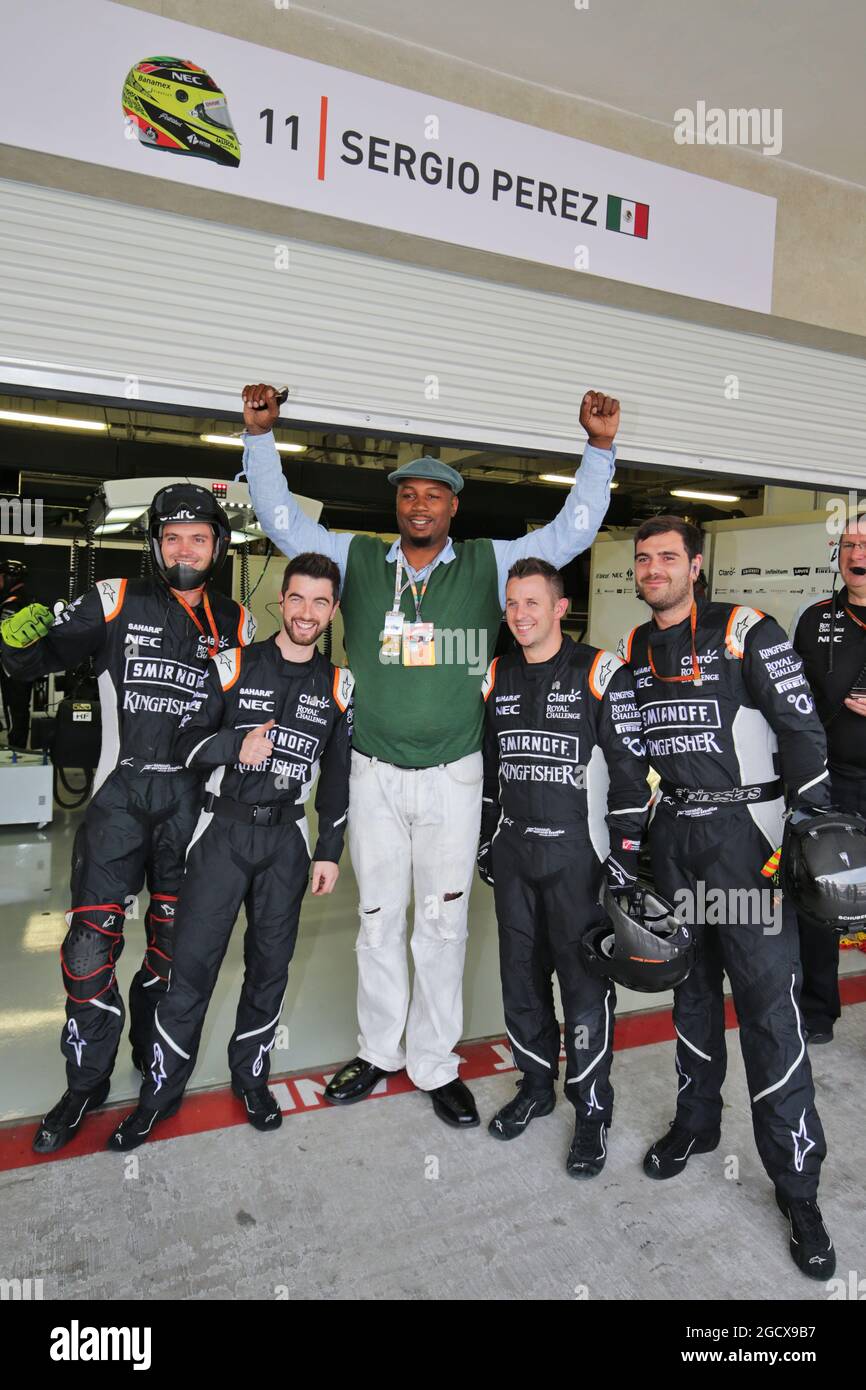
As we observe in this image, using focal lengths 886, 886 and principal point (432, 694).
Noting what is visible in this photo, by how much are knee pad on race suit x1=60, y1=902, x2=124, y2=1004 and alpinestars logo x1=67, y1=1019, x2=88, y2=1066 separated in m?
0.09

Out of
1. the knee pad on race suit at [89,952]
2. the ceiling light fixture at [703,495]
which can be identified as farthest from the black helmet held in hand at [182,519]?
the ceiling light fixture at [703,495]

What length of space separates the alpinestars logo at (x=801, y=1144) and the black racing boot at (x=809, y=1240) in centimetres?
10

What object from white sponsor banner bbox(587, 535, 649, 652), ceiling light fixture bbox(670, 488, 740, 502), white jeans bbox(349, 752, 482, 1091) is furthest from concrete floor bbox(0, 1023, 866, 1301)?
ceiling light fixture bbox(670, 488, 740, 502)

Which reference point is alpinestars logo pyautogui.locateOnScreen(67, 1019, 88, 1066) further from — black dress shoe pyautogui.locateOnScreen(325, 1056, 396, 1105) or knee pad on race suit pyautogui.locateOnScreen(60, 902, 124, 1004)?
black dress shoe pyautogui.locateOnScreen(325, 1056, 396, 1105)

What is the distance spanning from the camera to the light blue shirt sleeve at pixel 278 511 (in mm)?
2830

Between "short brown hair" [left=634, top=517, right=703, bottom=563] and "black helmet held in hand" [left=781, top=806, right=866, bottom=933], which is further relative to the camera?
"short brown hair" [left=634, top=517, right=703, bottom=563]

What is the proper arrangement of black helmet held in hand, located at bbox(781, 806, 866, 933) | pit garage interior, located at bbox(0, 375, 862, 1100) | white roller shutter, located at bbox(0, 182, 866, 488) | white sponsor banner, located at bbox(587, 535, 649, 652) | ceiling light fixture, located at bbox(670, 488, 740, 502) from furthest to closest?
ceiling light fixture, located at bbox(670, 488, 740, 502) < white sponsor banner, located at bbox(587, 535, 649, 652) < pit garage interior, located at bbox(0, 375, 862, 1100) < white roller shutter, located at bbox(0, 182, 866, 488) < black helmet held in hand, located at bbox(781, 806, 866, 933)

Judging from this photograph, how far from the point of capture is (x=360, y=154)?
3223 mm

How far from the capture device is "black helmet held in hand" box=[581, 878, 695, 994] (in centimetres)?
234

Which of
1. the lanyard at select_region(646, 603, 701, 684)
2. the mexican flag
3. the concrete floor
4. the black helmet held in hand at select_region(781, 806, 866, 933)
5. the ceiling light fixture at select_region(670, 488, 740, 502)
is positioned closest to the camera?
the concrete floor

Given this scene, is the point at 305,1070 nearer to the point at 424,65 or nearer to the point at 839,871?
the point at 839,871

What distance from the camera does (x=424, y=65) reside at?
10.9 ft

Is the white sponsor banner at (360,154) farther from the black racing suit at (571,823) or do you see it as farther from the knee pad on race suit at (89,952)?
the knee pad on race suit at (89,952)
